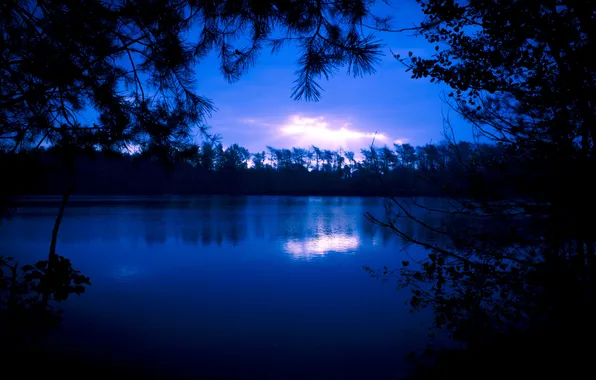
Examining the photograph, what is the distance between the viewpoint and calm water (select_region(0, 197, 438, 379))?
3320 mm

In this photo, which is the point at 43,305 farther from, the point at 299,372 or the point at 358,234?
the point at 358,234

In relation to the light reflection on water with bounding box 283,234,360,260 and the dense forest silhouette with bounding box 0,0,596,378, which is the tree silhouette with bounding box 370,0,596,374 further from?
the light reflection on water with bounding box 283,234,360,260

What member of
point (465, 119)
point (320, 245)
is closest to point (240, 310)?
point (465, 119)

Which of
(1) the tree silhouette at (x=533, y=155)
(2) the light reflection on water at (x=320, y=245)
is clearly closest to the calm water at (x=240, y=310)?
(2) the light reflection on water at (x=320, y=245)

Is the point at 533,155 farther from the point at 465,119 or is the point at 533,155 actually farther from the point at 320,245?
the point at 320,245

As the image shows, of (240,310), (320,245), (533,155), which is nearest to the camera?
(533,155)

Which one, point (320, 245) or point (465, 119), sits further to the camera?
point (320, 245)

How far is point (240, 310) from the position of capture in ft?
15.2

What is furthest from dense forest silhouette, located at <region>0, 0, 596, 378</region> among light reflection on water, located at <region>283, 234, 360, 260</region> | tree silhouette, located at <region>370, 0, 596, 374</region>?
light reflection on water, located at <region>283, 234, 360, 260</region>

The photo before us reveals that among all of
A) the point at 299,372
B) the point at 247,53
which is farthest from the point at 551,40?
the point at 299,372

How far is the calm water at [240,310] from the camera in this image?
3.32 metres

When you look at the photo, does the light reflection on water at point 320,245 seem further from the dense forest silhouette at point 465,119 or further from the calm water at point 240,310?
the dense forest silhouette at point 465,119

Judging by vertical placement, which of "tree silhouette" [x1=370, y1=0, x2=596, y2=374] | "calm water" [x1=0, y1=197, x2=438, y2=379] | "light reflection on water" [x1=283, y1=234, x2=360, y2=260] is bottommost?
"calm water" [x1=0, y1=197, x2=438, y2=379]

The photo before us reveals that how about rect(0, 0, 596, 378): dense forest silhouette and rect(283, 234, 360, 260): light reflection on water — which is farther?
rect(283, 234, 360, 260): light reflection on water
